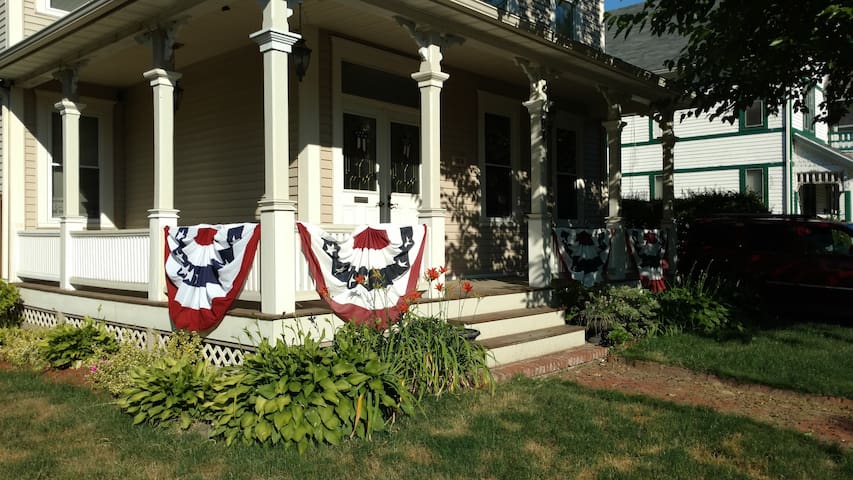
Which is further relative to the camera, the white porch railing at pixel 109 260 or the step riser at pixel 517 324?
the step riser at pixel 517 324

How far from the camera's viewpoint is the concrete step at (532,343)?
23.4ft

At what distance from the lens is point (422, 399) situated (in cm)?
567

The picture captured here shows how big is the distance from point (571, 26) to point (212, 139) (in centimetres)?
714

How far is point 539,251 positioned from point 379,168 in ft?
7.87

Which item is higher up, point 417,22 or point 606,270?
point 417,22

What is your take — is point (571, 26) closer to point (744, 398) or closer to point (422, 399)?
point (744, 398)

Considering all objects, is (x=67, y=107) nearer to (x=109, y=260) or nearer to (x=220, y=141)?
(x=220, y=141)

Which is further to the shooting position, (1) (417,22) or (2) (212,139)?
(2) (212,139)

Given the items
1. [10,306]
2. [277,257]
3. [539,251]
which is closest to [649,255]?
[539,251]

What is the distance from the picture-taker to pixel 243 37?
8.69 metres

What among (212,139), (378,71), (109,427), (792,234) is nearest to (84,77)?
(212,139)

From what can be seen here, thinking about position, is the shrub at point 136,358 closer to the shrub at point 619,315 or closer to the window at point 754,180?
the shrub at point 619,315

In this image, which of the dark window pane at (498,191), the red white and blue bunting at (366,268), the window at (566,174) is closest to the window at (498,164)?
the dark window pane at (498,191)

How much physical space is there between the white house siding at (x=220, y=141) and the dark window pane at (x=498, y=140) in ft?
12.6
